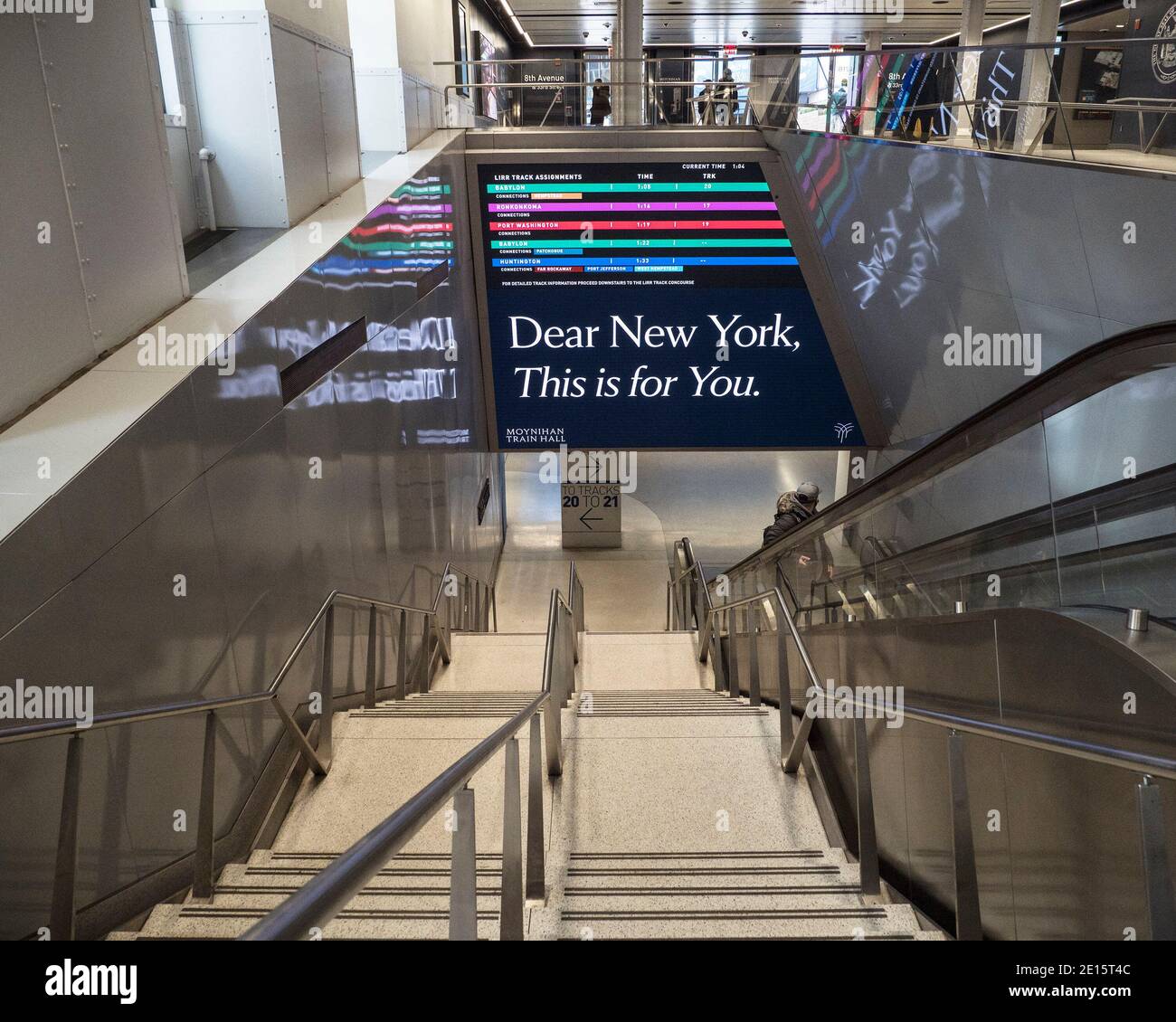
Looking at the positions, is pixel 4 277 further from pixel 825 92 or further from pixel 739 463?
pixel 739 463

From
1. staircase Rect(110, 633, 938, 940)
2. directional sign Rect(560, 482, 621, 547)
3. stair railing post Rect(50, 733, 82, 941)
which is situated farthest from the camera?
directional sign Rect(560, 482, 621, 547)

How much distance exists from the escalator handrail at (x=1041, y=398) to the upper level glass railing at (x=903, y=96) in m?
2.54

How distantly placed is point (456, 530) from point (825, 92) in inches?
232

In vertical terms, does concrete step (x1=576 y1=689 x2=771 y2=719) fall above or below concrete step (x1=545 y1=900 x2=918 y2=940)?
A: below

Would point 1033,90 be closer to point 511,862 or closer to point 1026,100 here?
point 1026,100

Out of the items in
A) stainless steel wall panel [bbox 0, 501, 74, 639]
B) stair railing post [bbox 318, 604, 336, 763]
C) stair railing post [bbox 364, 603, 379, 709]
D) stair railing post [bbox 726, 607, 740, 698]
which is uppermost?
stainless steel wall panel [bbox 0, 501, 74, 639]

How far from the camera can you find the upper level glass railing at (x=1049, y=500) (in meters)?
2.35

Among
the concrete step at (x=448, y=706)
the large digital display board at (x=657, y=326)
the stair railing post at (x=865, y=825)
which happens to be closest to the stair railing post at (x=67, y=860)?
the stair railing post at (x=865, y=825)

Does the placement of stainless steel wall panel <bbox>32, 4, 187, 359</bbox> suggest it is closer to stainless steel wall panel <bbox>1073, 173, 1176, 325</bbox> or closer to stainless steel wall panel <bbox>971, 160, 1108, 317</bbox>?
stainless steel wall panel <bbox>1073, 173, 1176, 325</bbox>

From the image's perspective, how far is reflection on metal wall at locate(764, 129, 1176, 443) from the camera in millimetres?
4828

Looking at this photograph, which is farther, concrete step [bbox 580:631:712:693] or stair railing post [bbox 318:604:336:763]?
concrete step [bbox 580:631:712:693]

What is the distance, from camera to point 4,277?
2.87 meters

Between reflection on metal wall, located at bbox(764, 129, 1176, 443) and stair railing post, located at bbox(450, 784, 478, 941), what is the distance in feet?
14.0

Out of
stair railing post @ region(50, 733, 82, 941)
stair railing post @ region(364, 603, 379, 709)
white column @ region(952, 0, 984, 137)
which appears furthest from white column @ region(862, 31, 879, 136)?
stair railing post @ region(50, 733, 82, 941)
